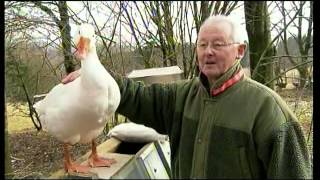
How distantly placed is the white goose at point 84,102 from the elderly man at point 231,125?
0.10 meters

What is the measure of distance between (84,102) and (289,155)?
0.72m

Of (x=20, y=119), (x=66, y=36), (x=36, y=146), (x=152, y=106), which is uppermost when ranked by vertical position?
(x=66, y=36)

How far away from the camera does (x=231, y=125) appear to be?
4.43 feet

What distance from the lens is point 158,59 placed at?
340cm

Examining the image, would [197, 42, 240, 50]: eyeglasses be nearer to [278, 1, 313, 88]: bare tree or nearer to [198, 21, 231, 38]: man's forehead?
[198, 21, 231, 38]: man's forehead

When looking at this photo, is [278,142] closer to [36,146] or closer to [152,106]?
[152,106]

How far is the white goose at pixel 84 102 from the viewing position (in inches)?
51.3

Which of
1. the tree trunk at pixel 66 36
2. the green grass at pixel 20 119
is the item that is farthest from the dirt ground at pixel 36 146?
the tree trunk at pixel 66 36

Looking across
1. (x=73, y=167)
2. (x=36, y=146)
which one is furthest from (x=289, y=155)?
(x=36, y=146)

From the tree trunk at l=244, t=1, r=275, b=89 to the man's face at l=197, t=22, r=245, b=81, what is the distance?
1.47 metres

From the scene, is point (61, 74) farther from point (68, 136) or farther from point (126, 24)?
point (68, 136)

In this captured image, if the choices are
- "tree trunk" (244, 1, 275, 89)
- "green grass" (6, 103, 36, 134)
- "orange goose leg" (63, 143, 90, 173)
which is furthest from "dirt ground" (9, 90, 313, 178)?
"orange goose leg" (63, 143, 90, 173)

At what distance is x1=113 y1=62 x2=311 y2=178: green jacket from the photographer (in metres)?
1.35

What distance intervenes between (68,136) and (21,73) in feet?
4.63
